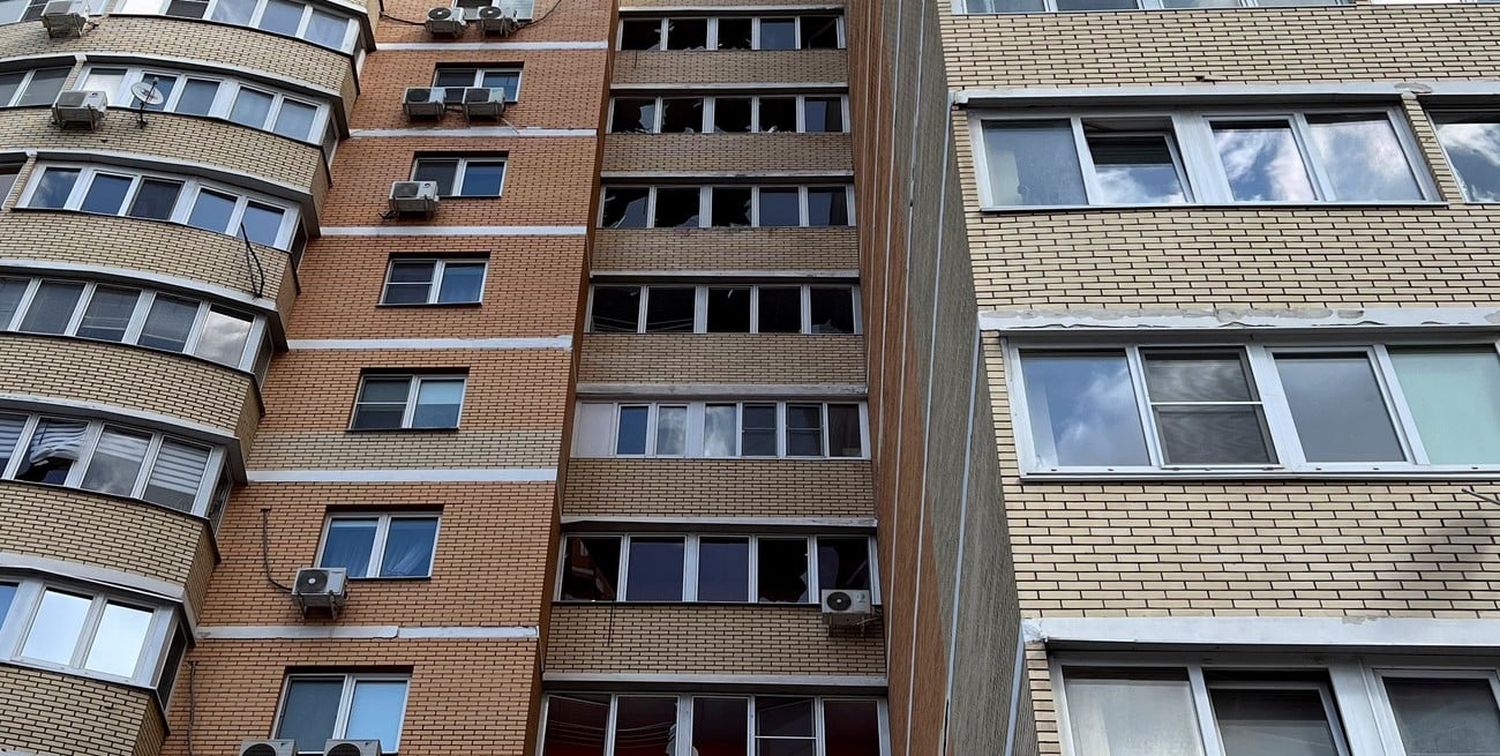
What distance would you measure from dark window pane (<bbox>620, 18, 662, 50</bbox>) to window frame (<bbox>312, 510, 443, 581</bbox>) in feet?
44.1

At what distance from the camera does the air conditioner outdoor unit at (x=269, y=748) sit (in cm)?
1698

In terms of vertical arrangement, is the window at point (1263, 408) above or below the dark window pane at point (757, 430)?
below

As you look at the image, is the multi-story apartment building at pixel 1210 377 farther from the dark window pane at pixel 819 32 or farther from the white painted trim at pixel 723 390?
the dark window pane at pixel 819 32

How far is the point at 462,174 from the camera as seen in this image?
2473 cm

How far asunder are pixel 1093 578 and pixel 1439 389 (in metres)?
3.13

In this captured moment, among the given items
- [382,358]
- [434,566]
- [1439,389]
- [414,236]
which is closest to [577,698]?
[434,566]

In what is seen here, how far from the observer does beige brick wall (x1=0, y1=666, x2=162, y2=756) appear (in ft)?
51.8

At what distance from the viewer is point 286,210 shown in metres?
22.4

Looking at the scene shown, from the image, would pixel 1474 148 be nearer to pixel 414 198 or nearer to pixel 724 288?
pixel 724 288

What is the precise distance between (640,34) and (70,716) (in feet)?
60.7

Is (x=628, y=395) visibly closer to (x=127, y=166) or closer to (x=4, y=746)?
(x=127, y=166)

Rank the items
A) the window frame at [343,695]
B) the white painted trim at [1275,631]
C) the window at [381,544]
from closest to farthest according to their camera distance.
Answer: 1. the white painted trim at [1275,631]
2. the window frame at [343,695]
3. the window at [381,544]

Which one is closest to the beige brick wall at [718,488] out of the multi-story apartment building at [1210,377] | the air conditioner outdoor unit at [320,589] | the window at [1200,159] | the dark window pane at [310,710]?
the air conditioner outdoor unit at [320,589]

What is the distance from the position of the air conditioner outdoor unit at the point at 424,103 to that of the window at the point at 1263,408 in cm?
1657
